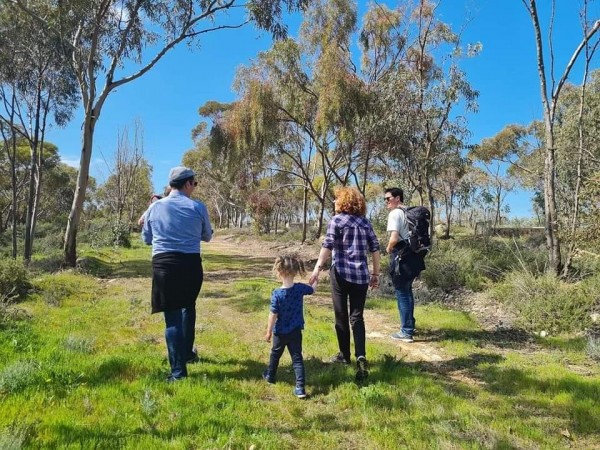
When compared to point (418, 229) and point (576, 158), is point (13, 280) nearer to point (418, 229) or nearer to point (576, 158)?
point (418, 229)

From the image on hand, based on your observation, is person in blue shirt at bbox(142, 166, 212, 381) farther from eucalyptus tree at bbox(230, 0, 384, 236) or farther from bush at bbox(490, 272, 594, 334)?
eucalyptus tree at bbox(230, 0, 384, 236)

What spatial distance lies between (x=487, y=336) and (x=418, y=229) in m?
1.94

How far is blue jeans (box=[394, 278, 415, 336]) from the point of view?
5086mm

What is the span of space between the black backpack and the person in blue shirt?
2.52m

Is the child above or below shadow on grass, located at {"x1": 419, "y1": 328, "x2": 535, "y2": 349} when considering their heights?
above

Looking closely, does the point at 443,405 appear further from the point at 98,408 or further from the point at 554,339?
the point at 554,339

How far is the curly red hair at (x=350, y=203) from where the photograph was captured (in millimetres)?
4082

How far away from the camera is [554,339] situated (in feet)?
17.8

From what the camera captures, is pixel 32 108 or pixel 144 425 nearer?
pixel 144 425

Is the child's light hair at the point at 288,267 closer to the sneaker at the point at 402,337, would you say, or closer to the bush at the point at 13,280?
the sneaker at the point at 402,337

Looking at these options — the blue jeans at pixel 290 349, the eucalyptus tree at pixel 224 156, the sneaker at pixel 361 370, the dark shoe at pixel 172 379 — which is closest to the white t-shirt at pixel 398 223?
the sneaker at pixel 361 370

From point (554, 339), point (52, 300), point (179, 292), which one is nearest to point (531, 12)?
point (554, 339)

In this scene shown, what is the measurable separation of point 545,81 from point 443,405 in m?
7.00

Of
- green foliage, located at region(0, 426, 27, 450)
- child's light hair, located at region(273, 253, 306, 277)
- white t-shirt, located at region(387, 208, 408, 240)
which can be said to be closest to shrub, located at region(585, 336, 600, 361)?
white t-shirt, located at region(387, 208, 408, 240)
